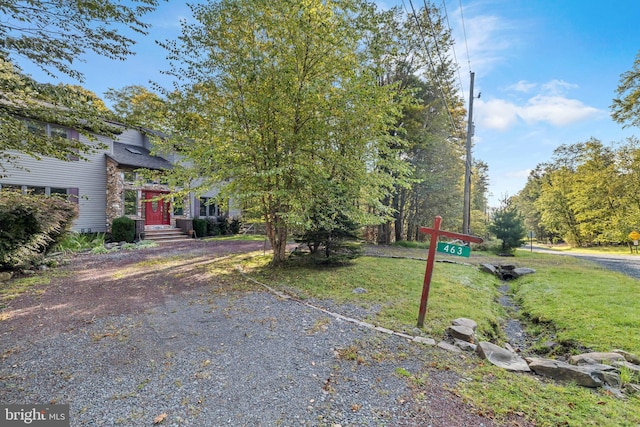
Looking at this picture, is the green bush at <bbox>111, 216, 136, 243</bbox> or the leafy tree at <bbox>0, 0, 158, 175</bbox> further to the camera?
the green bush at <bbox>111, 216, 136, 243</bbox>

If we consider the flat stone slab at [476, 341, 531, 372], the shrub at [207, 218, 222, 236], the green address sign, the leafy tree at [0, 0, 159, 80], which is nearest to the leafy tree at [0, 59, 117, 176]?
the leafy tree at [0, 0, 159, 80]

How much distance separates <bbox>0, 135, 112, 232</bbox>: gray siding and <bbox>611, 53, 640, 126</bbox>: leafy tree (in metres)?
23.5

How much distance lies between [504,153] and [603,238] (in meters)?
12.4

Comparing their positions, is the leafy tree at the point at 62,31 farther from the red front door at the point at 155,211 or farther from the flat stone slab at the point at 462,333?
the red front door at the point at 155,211

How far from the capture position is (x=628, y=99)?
13609 millimetres

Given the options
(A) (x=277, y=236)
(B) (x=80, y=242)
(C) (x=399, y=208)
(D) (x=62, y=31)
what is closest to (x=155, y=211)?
(B) (x=80, y=242)

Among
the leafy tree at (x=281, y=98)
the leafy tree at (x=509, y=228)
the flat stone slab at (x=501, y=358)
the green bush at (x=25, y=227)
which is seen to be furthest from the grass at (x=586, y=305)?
the green bush at (x=25, y=227)

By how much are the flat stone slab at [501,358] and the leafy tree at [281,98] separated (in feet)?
13.5

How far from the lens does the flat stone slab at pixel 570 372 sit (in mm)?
3166

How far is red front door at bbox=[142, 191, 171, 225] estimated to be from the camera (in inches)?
611

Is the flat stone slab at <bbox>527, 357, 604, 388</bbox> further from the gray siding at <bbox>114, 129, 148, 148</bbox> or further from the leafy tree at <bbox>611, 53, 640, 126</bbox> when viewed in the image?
the gray siding at <bbox>114, 129, 148, 148</bbox>


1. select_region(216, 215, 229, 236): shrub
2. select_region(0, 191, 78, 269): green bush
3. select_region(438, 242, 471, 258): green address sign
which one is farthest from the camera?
select_region(216, 215, 229, 236): shrub

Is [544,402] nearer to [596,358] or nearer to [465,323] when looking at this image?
[596,358]

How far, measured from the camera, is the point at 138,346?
360 cm
